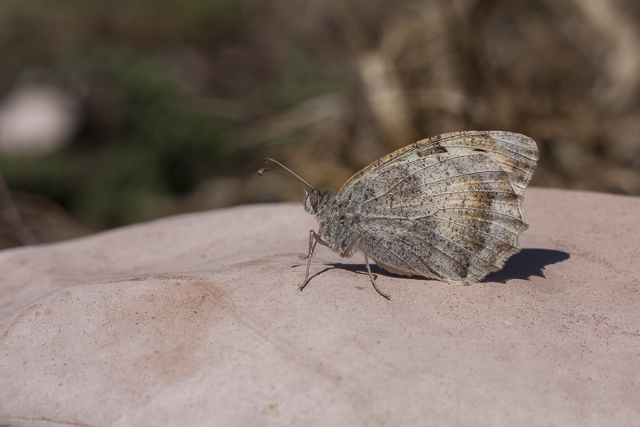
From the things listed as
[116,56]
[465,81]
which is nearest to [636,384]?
[465,81]

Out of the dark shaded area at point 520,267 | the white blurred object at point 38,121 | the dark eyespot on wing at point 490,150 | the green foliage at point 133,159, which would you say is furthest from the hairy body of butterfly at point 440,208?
the white blurred object at point 38,121

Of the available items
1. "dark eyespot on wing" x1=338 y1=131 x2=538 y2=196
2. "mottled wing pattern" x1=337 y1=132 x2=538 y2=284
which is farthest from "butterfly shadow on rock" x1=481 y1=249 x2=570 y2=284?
"dark eyespot on wing" x1=338 y1=131 x2=538 y2=196

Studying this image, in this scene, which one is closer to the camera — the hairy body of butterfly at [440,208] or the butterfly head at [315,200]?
the hairy body of butterfly at [440,208]

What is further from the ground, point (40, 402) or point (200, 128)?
point (200, 128)

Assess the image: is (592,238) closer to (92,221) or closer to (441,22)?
(441,22)

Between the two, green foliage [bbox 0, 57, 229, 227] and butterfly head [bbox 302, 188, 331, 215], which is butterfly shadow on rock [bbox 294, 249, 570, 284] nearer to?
Result: butterfly head [bbox 302, 188, 331, 215]

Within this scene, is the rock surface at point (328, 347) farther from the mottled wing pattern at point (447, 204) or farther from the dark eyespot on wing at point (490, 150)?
the dark eyespot on wing at point (490, 150)
